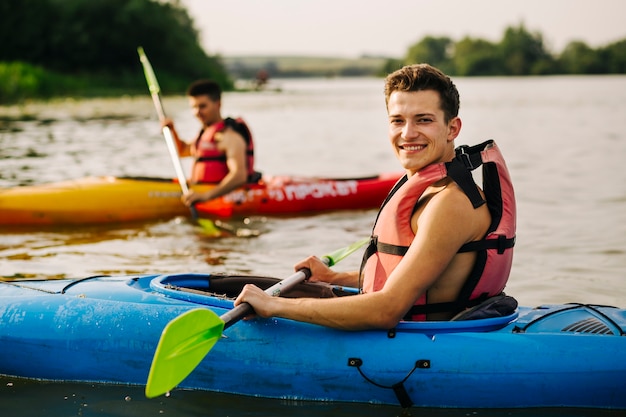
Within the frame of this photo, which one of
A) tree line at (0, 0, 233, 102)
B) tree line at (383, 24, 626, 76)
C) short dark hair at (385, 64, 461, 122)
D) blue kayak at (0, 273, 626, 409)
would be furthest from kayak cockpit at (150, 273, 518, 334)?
tree line at (383, 24, 626, 76)

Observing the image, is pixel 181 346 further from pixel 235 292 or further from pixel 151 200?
pixel 151 200

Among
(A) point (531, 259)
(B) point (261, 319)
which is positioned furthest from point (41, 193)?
(B) point (261, 319)

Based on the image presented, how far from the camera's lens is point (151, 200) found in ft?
25.2

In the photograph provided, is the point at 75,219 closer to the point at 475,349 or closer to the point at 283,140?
the point at 475,349

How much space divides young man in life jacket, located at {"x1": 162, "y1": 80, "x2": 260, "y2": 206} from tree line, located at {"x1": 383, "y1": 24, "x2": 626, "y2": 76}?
78.0 m

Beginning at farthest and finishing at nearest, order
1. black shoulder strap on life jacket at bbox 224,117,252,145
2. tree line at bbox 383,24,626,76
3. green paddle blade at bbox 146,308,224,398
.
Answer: tree line at bbox 383,24,626,76 → black shoulder strap on life jacket at bbox 224,117,252,145 → green paddle blade at bbox 146,308,224,398

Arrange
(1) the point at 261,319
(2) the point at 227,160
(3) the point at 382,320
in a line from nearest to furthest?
(3) the point at 382,320, (1) the point at 261,319, (2) the point at 227,160

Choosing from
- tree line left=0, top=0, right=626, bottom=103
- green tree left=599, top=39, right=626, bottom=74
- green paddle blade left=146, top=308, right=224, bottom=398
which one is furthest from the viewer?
green tree left=599, top=39, right=626, bottom=74

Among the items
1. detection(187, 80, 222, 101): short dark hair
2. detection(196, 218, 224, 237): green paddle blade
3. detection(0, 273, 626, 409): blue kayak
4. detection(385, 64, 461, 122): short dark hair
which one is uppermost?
detection(385, 64, 461, 122): short dark hair

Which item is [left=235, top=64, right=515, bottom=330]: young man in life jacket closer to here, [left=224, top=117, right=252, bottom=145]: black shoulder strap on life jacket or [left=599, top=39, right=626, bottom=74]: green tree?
[left=224, top=117, right=252, bottom=145]: black shoulder strap on life jacket

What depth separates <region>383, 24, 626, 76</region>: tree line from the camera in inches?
3253

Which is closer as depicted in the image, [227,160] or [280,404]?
[280,404]

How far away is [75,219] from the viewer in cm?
752

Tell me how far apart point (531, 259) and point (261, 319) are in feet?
11.2
